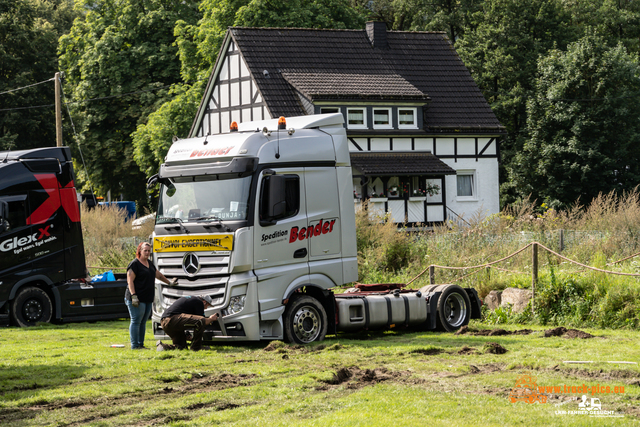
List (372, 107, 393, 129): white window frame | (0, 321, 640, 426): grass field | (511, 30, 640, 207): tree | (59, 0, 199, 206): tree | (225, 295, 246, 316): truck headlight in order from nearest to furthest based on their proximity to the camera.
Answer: (0, 321, 640, 426): grass field, (225, 295, 246, 316): truck headlight, (372, 107, 393, 129): white window frame, (511, 30, 640, 207): tree, (59, 0, 199, 206): tree

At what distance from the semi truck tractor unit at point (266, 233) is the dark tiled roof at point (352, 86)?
23.0 meters

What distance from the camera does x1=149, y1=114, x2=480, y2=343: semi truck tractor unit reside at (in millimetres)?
12070

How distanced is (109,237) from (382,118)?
15.9 meters

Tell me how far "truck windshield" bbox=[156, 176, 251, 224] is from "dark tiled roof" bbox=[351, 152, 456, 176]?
73.7ft

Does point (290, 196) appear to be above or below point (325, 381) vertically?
above

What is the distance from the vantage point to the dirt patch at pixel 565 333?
12.7m

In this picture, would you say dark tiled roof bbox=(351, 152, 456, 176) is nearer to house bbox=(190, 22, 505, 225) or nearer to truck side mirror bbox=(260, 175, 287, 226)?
house bbox=(190, 22, 505, 225)

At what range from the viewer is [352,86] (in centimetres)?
3747

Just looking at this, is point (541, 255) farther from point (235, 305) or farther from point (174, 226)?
point (174, 226)

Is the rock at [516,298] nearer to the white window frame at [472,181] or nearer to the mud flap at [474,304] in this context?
the mud flap at [474,304]

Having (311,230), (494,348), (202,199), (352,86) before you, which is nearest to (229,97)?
(352,86)

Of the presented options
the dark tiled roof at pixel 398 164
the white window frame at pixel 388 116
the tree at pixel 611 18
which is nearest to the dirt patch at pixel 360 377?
the dark tiled roof at pixel 398 164

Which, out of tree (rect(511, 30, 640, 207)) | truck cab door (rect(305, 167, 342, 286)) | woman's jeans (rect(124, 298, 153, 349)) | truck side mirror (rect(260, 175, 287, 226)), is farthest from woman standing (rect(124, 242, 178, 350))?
tree (rect(511, 30, 640, 207))

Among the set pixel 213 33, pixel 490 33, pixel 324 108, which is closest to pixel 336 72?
pixel 324 108
